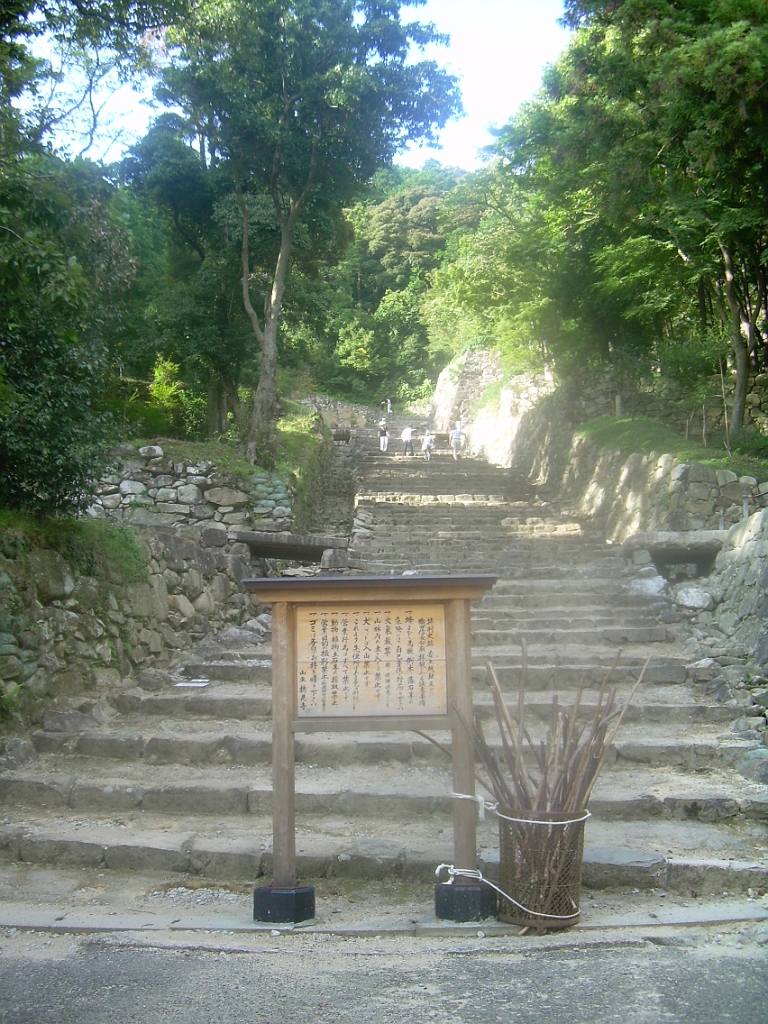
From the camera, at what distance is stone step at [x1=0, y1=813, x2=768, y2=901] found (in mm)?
→ 4484

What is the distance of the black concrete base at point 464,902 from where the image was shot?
3994 mm

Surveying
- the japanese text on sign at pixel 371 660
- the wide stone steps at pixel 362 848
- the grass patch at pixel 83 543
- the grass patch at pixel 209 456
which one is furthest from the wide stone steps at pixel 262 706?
the grass patch at pixel 209 456

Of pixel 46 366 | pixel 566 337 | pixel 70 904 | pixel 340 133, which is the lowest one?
pixel 70 904

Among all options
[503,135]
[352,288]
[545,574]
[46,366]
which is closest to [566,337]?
[503,135]

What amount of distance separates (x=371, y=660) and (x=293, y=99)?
1484 cm

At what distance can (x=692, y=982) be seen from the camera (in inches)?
130

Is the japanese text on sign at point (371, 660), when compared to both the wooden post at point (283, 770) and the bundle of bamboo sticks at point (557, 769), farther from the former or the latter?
the bundle of bamboo sticks at point (557, 769)

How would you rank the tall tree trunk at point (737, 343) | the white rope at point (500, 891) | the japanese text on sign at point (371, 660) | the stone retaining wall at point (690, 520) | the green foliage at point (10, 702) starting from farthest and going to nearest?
1. the tall tree trunk at point (737, 343)
2. the stone retaining wall at point (690, 520)
3. the green foliage at point (10, 702)
4. the japanese text on sign at point (371, 660)
5. the white rope at point (500, 891)

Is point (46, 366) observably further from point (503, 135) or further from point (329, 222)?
point (503, 135)

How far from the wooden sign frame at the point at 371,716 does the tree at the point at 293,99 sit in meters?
11.5

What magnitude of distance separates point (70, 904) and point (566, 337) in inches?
659

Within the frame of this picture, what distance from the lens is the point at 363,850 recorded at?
15.6 feet

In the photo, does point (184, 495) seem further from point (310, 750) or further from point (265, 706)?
point (310, 750)

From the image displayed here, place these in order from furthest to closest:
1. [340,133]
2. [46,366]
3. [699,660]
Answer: [340,133] < [699,660] < [46,366]
